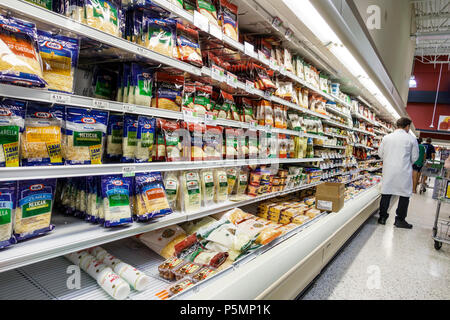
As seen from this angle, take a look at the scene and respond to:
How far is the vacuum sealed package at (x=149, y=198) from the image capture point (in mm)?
1313

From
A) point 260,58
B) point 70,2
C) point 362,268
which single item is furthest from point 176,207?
point 362,268

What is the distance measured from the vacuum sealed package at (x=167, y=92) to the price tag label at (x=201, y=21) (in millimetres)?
312

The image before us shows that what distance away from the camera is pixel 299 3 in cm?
178

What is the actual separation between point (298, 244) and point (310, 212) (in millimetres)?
907

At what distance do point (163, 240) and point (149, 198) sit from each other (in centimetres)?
40

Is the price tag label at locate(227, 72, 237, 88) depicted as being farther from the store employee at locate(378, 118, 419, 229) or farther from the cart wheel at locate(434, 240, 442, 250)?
the store employee at locate(378, 118, 419, 229)

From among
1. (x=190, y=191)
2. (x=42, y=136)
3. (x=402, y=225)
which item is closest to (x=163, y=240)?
(x=190, y=191)

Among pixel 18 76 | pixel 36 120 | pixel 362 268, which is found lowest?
pixel 362 268

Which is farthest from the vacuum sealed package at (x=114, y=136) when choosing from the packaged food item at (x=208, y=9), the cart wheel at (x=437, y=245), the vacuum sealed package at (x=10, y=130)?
the cart wheel at (x=437, y=245)

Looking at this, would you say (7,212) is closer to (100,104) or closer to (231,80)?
(100,104)

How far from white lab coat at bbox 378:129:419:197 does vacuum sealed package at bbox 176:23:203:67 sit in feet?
13.2

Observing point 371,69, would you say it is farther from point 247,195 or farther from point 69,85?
point 69,85

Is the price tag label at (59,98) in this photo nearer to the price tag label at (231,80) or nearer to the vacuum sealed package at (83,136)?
the vacuum sealed package at (83,136)

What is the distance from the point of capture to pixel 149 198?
1.34m
